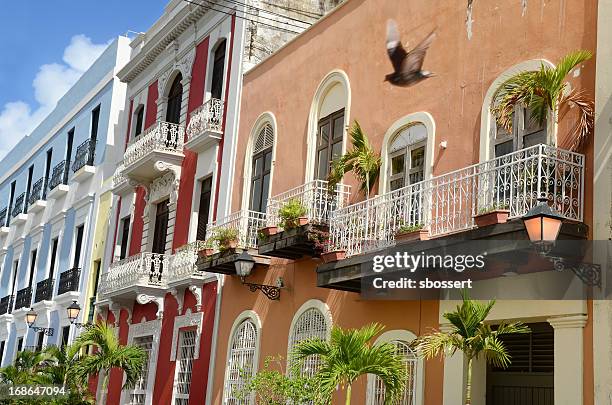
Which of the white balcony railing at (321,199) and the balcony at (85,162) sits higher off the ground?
the balcony at (85,162)

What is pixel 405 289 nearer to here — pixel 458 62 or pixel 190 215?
pixel 458 62

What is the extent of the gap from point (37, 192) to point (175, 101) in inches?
490

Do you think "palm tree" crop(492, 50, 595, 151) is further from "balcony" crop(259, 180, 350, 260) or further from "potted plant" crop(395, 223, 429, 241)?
"balcony" crop(259, 180, 350, 260)

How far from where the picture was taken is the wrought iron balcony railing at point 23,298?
2964cm

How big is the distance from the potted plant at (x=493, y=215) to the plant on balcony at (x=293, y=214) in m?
4.29

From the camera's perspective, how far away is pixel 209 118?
18703mm

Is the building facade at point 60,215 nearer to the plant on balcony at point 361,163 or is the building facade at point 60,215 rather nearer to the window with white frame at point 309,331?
the window with white frame at point 309,331

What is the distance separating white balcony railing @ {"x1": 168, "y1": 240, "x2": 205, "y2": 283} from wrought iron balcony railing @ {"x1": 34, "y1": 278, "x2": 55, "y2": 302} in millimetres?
9934

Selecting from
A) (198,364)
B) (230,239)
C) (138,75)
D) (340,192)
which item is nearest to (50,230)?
(138,75)

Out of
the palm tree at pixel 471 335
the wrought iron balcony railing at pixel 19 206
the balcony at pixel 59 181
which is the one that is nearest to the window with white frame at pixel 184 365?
the palm tree at pixel 471 335

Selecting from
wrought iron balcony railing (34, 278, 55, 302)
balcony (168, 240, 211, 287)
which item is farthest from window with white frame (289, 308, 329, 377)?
wrought iron balcony railing (34, 278, 55, 302)

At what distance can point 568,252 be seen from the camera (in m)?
8.98

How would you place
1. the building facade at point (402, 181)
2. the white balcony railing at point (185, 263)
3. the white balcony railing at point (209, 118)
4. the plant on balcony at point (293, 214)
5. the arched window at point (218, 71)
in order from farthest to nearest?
the arched window at point (218, 71), the white balcony railing at point (209, 118), the white balcony railing at point (185, 263), the plant on balcony at point (293, 214), the building facade at point (402, 181)

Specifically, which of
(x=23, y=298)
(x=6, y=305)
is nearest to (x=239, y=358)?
(x=23, y=298)
